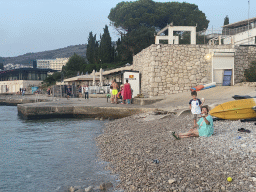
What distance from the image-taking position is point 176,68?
1883 centimetres

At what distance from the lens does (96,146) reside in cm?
826

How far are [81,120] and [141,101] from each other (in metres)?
4.28

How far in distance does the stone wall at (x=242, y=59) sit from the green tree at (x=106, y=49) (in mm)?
36344

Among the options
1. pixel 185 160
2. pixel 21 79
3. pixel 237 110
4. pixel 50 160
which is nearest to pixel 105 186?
pixel 185 160

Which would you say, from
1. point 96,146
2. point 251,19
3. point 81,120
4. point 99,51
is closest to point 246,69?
point 81,120

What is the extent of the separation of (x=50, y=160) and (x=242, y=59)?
16940 mm

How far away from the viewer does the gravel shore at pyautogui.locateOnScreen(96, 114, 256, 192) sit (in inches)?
173

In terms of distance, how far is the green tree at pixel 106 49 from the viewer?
175 feet

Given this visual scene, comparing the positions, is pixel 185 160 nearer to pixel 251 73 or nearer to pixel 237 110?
pixel 237 110

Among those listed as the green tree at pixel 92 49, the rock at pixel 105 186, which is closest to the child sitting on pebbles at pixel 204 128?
the rock at pixel 105 186

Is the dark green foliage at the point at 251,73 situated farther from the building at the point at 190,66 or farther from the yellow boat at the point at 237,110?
the yellow boat at the point at 237,110

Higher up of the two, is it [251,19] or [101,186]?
[251,19]

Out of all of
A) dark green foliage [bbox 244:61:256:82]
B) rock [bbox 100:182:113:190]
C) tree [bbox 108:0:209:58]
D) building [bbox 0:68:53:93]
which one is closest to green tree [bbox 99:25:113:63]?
tree [bbox 108:0:209:58]

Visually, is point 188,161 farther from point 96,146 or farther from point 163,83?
point 163,83
